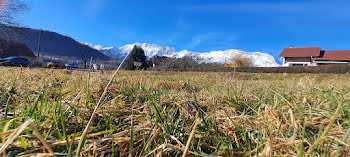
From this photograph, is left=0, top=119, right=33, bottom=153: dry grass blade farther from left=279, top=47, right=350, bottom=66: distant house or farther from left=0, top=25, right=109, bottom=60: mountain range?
left=0, top=25, right=109, bottom=60: mountain range

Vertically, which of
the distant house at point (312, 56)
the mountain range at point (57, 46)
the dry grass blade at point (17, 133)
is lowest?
A: the dry grass blade at point (17, 133)

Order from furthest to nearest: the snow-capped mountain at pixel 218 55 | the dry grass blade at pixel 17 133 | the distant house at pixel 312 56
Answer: the distant house at pixel 312 56, the snow-capped mountain at pixel 218 55, the dry grass blade at pixel 17 133

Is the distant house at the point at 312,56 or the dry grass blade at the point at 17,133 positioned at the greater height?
the distant house at the point at 312,56

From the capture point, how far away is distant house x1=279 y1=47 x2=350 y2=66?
26.2m

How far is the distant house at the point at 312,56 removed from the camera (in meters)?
26.2

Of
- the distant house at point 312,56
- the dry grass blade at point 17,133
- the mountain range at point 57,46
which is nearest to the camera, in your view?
the dry grass blade at point 17,133

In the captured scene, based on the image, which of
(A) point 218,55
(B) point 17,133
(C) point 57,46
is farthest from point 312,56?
(C) point 57,46

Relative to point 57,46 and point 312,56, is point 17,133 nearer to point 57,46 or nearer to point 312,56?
point 312,56

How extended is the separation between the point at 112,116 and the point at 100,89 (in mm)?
536

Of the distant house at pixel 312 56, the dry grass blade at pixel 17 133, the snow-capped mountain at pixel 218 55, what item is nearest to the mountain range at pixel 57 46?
the snow-capped mountain at pixel 218 55

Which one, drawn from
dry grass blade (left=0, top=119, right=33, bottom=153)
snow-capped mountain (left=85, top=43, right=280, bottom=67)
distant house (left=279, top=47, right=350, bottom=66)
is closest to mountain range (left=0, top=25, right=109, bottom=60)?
snow-capped mountain (left=85, top=43, right=280, bottom=67)

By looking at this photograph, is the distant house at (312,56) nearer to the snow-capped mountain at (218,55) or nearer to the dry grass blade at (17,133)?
the snow-capped mountain at (218,55)

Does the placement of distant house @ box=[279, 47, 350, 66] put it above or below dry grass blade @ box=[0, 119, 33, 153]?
above

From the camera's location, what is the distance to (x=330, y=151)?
52 centimetres
